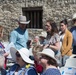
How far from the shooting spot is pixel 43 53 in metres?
4.81

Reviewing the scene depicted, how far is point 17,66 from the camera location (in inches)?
210

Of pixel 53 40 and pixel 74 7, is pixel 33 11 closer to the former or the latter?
pixel 74 7

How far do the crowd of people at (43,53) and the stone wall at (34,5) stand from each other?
5462 mm

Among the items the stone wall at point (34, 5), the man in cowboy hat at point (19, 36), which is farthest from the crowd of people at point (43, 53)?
the stone wall at point (34, 5)

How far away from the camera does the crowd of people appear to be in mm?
4781

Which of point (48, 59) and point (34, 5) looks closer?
point (48, 59)

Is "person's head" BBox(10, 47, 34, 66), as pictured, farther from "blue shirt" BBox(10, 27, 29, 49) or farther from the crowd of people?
"blue shirt" BBox(10, 27, 29, 49)

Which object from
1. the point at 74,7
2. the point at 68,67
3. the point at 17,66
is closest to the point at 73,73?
the point at 68,67

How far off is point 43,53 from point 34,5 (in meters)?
10.2

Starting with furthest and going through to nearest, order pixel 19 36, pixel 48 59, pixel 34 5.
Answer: pixel 34 5
pixel 19 36
pixel 48 59

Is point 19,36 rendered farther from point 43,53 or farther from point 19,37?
point 43,53

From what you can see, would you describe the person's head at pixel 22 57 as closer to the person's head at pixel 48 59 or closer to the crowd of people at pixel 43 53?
the crowd of people at pixel 43 53

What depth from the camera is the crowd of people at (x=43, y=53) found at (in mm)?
4781

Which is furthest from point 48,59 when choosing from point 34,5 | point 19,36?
point 34,5
